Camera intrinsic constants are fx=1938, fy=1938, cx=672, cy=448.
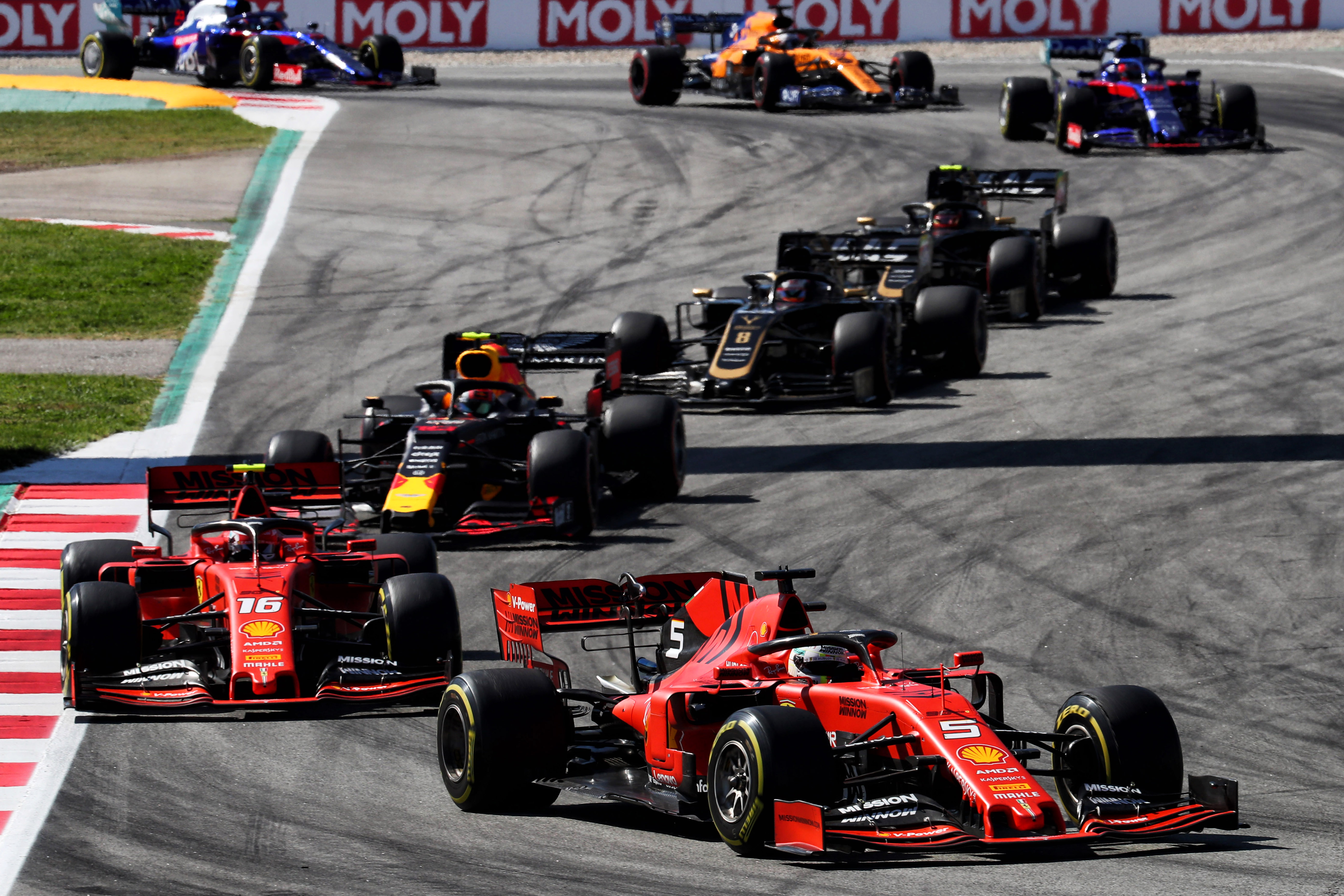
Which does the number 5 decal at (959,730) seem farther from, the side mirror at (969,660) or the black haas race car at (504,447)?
the black haas race car at (504,447)

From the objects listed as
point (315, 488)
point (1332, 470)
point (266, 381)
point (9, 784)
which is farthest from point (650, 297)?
point (9, 784)

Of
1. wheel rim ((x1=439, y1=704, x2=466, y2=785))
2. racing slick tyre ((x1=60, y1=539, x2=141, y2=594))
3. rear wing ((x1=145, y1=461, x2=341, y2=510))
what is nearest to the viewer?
wheel rim ((x1=439, y1=704, x2=466, y2=785))

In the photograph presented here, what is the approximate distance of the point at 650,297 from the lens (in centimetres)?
2922

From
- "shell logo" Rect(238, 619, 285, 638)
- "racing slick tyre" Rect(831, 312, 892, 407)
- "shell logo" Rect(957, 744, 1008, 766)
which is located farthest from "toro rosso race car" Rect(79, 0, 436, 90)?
"shell logo" Rect(957, 744, 1008, 766)

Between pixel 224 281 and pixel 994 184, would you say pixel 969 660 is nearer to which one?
pixel 994 184

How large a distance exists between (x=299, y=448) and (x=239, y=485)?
3.33 metres

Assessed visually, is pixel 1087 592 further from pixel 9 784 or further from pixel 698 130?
pixel 698 130

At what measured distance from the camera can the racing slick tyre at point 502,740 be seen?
10.9 m

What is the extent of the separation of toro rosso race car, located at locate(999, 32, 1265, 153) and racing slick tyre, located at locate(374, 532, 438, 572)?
24421 mm

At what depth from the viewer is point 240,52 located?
145 ft

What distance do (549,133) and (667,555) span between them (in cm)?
2374

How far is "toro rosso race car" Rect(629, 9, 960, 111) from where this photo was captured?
40.8m

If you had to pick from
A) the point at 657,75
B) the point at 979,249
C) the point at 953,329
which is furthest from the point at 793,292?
the point at 657,75

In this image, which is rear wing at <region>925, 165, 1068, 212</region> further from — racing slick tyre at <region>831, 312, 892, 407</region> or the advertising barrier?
the advertising barrier
